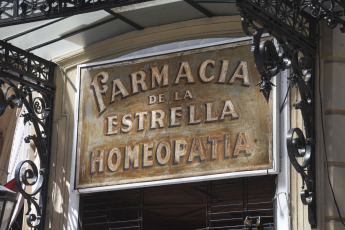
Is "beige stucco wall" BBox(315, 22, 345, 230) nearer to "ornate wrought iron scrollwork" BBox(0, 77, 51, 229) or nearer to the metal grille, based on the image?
the metal grille

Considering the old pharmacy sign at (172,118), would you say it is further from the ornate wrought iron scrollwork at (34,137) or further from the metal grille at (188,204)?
the ornate wrought iron scrollwork at (34,137)

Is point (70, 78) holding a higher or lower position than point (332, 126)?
higher

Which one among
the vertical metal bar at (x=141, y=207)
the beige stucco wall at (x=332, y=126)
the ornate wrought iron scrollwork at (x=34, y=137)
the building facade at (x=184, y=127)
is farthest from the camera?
the ornate wrought iron scrollwork at (x=34, y=137)

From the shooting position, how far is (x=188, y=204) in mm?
11680

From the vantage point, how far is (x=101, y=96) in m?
10.5

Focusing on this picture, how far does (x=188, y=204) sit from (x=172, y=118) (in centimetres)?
223

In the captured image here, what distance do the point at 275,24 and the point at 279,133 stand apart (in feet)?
4.73

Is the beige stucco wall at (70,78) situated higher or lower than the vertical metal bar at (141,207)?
higher

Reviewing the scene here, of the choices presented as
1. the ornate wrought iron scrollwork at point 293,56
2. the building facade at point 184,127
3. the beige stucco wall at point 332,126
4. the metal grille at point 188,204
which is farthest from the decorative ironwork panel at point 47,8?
the metal grille at point 188,204

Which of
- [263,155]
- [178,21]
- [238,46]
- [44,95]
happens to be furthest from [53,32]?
[263,155]

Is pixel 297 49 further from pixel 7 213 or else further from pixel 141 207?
pixel 7 213

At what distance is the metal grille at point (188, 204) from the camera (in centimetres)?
936

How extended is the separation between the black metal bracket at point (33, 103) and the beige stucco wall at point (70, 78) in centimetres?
10

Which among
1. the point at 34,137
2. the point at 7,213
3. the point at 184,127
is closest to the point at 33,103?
the point at 34,137
